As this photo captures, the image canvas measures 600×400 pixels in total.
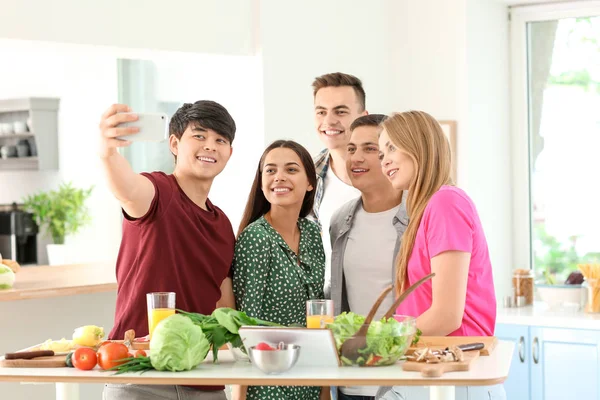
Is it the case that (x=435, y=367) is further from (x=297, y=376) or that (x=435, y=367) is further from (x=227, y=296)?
(x=227, y=296)

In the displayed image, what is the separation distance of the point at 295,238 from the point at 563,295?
A: 2.48m

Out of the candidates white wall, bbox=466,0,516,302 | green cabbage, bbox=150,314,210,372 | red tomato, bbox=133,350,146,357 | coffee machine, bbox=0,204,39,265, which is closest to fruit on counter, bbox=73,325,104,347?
red tomato, bbox=133,350,146,357

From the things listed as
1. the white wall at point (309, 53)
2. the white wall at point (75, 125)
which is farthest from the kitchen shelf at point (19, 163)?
the white wall at point (309, 53)

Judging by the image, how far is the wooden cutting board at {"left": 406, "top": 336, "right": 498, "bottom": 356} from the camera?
2488 mm

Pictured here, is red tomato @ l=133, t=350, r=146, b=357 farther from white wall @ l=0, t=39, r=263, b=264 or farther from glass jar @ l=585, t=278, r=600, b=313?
glass jar @ l=585, t=278, r=600, b=313

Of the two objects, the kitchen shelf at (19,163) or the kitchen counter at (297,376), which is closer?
the kitchen counter at (297,376)

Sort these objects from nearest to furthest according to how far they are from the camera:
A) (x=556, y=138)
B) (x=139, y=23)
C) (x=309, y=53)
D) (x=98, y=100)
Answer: (x=139, y=23) < (x=309, y=53) < (x=556, y=138) < (x=98, y=100)

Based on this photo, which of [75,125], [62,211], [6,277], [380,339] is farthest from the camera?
[75,125]

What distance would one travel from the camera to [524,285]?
5.31 metres

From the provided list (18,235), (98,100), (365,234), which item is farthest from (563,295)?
(18,235)

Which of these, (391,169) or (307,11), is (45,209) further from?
(391,169)

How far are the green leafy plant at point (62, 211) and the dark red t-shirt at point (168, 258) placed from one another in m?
6.05

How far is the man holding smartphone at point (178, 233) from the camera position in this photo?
2701 mm

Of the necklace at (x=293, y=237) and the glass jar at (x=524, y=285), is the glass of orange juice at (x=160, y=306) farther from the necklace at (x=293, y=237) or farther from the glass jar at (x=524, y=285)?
the glass jar at (x=524, y=285)
